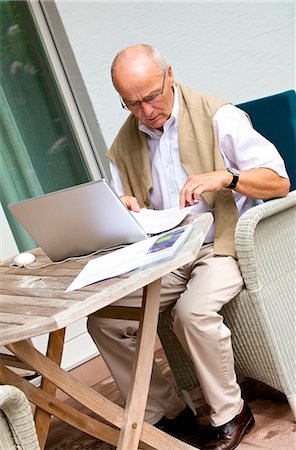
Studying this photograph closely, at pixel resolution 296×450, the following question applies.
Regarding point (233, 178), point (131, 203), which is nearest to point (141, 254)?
point (233, 178)

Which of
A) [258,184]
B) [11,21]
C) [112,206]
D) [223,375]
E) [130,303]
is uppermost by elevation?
[11,21]

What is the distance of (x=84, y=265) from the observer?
240 cm

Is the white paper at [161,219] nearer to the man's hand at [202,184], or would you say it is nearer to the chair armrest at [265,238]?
the man's hand at [202,184]

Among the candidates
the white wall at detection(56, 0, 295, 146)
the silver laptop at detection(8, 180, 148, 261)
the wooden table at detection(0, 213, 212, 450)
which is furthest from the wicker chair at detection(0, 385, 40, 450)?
the white wall at detection(56, 0, 295, 146)

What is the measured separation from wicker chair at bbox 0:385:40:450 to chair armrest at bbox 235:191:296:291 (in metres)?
1.06

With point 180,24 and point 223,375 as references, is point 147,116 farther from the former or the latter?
point 180,24

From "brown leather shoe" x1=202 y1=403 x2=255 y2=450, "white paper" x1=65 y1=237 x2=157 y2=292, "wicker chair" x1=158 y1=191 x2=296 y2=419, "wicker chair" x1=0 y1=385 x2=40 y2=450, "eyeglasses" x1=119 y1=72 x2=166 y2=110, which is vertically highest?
"eyeglasses" x1=119 y1=72 x2=166 y2=110

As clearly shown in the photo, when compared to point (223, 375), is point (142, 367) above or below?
above

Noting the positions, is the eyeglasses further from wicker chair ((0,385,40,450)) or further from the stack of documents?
wicker chair ((0,385,40,450))

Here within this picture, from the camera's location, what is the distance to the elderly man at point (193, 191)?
258 centimetres

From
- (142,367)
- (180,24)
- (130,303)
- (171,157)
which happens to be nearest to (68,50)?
(180,24)

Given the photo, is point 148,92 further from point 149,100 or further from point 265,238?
point 265,238

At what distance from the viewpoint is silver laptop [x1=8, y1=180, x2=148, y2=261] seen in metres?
2.36

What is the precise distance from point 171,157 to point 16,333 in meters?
1.19
